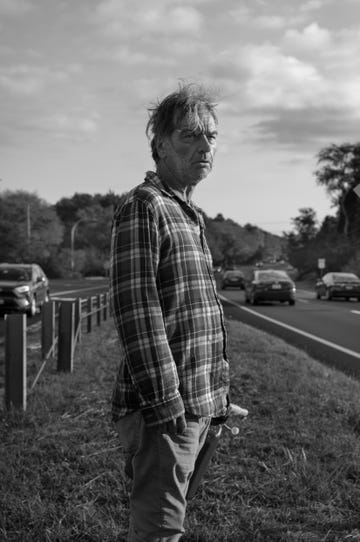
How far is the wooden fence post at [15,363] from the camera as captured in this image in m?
5.16

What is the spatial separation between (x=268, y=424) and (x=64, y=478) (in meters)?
1.83

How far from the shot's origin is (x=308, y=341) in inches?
473

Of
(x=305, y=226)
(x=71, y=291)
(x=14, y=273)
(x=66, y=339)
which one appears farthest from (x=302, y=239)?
(x=66, y=339)

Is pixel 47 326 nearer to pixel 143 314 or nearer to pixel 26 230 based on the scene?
pixel 143 314

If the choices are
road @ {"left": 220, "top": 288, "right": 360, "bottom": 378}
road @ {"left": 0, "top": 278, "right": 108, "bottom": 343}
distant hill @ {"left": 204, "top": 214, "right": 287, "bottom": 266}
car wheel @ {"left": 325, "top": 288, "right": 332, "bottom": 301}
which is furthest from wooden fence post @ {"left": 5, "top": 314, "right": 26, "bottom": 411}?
distant hill @ {"left": 204, "top": 214, "right": 287, "bottom": 266}

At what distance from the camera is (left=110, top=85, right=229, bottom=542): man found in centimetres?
192

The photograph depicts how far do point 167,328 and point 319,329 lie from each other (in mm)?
12708

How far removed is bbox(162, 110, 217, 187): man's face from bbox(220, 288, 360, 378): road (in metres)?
6.25

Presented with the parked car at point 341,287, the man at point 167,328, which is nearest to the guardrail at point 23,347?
the man at point 167,328

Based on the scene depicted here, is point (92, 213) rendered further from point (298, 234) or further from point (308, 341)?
point (308, 341)

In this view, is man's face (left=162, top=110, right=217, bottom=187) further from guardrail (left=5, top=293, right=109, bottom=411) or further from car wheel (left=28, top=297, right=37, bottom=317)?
car wheel (left=28, top=297, right=37, bottom=317)

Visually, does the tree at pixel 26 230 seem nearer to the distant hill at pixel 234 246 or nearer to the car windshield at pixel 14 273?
the car windshield at pixel 14 273

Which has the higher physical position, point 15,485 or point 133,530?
point 133,530

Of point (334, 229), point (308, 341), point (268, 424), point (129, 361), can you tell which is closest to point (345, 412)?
point (268, 424)
